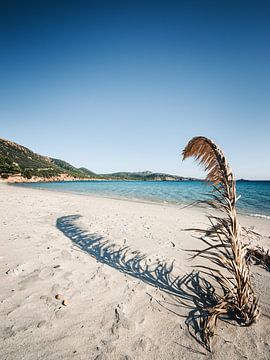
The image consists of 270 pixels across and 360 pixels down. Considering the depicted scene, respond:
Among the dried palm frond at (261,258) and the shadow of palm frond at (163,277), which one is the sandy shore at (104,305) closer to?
the shadow of palm frond at (163,277)

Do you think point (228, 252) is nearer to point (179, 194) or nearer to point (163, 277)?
point (163, 277)

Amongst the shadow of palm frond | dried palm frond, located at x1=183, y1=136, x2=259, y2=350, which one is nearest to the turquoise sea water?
dried palm frond, located at x1=183, y1=136, x2=259, y2=350

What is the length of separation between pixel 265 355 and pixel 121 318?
177 cm

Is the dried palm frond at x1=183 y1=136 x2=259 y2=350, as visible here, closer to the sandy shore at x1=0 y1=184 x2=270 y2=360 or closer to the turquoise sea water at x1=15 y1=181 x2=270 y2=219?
the sandy shore at x1=0 y1=184 x2=270 y2=360

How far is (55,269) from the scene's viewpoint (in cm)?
360

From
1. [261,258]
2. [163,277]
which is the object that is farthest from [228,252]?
[261,258]

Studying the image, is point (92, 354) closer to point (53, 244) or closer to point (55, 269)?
point (55, 269)

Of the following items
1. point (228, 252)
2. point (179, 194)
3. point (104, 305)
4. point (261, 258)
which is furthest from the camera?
point (179, 194)

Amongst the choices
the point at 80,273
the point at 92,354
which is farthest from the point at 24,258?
the point at 92,354

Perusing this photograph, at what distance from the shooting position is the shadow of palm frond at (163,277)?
8.56ft

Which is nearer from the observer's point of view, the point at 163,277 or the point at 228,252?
the point at 228,252

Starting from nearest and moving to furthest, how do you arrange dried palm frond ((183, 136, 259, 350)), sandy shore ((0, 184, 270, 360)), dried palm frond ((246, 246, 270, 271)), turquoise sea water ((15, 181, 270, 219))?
sandy shore ((0, 184, 270, 360))
dried palm frond ((183, 136, 259, 350))
dried palm frond ((246, 246, 270, 271))
turquoise sea water ((15, 181, 270, 219))

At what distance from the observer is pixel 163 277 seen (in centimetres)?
360

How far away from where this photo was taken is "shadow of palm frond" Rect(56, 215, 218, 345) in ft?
8.56
